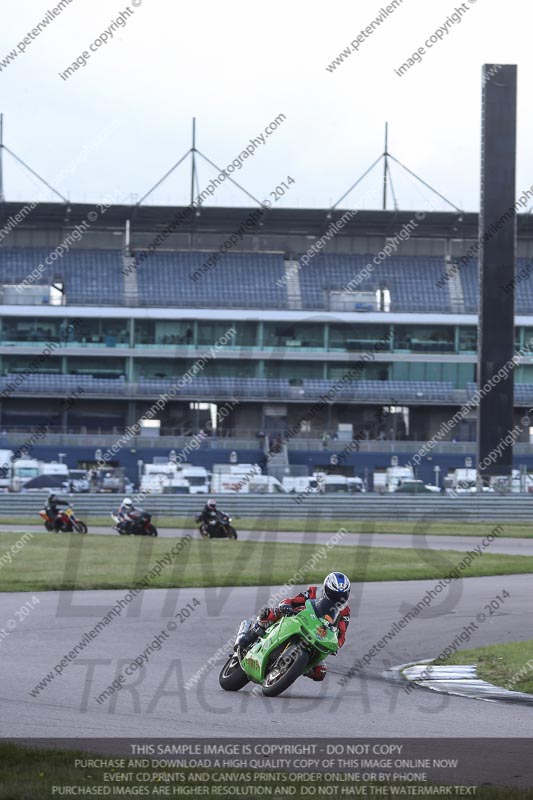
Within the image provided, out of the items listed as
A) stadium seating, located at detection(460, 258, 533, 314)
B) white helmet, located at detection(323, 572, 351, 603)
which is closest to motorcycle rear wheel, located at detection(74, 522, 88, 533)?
white helmet, located at detection(323, 572, 351, 603)

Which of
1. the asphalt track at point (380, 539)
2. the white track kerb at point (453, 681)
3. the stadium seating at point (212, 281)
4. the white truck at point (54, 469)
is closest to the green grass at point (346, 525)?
the asphalt track at point (380, 539)

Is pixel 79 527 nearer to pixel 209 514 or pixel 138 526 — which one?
pixel 138 526

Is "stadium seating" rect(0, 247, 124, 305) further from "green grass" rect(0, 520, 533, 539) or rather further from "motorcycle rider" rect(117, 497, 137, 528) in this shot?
"motorcycle rider" rect(117, 497, 137, 528)

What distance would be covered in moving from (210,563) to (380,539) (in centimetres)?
963

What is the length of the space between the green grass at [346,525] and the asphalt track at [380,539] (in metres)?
0.75

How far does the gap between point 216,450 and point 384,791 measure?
53.7 m

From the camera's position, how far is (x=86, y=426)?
68000 millimetres

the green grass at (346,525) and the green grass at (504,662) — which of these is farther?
the green grass at (346,525)

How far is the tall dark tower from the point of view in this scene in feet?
143

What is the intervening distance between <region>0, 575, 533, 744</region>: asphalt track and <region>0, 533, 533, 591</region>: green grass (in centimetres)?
238

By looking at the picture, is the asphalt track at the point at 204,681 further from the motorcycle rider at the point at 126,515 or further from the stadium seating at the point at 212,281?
the stadium seating at the point at 212,281

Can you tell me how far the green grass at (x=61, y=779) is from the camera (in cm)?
651

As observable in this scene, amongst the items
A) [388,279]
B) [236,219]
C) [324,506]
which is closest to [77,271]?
[236,219]

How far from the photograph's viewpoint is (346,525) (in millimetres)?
38375
